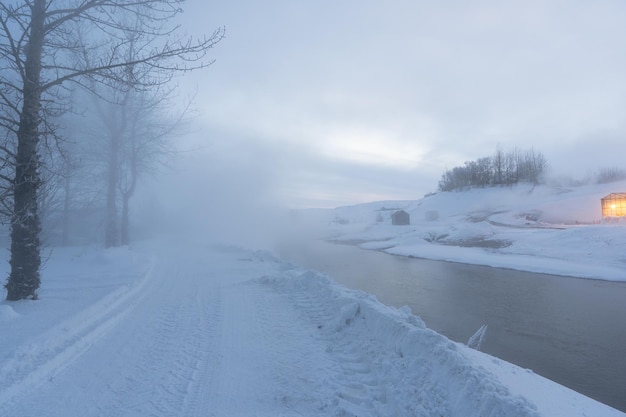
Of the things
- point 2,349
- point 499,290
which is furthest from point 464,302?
point 2,349

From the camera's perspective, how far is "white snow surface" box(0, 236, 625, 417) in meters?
4.10

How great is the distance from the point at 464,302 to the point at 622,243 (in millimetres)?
17013

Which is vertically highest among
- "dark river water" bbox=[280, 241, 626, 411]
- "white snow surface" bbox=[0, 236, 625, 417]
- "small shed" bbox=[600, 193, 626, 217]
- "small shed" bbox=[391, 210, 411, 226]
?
"small shed" bbox=[600, 193, 626, 217]

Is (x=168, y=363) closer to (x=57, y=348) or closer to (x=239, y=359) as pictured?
(x=239, y=359)

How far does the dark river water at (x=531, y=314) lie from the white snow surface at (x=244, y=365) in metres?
2.76

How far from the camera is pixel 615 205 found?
155ft

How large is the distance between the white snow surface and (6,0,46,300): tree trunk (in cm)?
63

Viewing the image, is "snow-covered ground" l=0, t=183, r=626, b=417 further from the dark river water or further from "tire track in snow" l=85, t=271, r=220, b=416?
the dark river water

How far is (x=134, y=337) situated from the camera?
625 cm

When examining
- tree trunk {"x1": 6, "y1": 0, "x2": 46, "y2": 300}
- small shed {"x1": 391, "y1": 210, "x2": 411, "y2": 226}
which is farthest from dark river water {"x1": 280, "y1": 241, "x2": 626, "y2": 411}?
small shed {"x1": 391, "y1": 210, "x2": 411, "y2": 226}

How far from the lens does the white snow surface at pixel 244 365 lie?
13.5ft

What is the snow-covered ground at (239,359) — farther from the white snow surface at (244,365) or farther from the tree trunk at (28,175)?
the tree trunk at (28,175)

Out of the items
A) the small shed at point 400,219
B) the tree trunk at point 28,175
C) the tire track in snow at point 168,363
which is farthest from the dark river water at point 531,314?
the small shed at point 400,219

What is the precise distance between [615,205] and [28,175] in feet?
189
